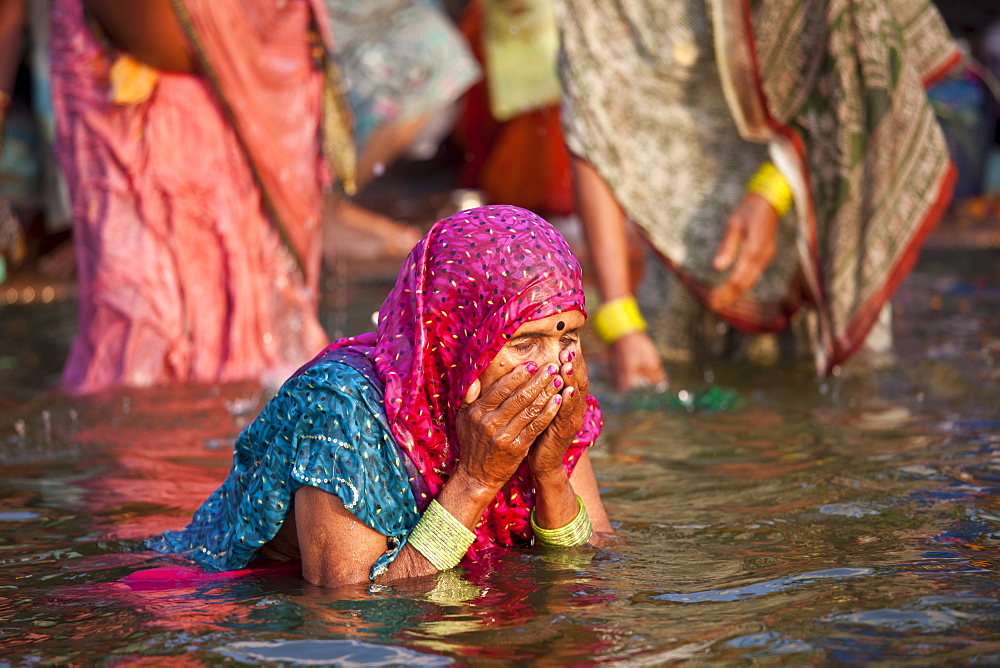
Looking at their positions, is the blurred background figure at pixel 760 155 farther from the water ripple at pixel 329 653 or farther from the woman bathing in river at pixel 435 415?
the water ripple at pixel 329 653

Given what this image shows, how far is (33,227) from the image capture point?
28.3 ft

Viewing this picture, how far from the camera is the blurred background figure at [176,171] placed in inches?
205

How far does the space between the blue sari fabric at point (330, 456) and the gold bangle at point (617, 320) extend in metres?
2.15

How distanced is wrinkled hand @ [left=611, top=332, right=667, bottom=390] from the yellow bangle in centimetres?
72

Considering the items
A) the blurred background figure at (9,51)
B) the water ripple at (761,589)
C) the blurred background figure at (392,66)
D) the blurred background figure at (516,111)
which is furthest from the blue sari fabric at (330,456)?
the blurred background figure at (516,111)

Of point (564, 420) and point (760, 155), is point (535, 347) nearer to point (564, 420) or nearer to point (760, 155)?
point (564, 420)

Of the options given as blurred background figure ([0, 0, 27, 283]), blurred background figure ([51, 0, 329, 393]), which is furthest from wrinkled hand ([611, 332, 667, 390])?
blurred background figure ([0, 0, 27, 283])

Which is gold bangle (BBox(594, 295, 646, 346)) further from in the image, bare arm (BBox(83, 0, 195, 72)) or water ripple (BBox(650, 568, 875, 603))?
water ripple (BBox(650, 568, 875, 603))

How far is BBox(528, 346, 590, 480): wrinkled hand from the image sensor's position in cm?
267

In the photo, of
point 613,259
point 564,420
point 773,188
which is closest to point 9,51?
point 613,259

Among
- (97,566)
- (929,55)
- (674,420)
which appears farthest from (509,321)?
(929,55)

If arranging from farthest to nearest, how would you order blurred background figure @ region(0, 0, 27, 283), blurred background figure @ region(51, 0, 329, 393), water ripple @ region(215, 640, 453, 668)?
blurred background figure @ region(0, 0, 27, 283)
blurred background figure @ region(51, 0, 329, 393)
water ripple @ region(215, 640, 453, 668)

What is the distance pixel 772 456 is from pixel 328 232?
514 cm

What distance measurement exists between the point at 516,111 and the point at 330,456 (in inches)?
272
